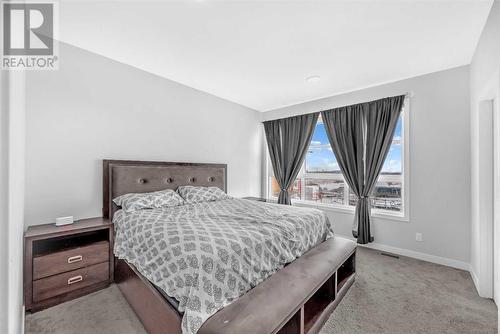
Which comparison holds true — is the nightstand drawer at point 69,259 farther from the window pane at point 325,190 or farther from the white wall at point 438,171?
the white wall at point 438,171

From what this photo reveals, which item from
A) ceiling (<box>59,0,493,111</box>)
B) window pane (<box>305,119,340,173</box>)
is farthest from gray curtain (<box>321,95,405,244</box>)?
ceiling (<box>59,0,493,111</box>)

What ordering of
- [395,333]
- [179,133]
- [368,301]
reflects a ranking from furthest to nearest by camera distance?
[179,133], [368,301], [395,333]

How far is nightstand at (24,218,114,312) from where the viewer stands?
187cm

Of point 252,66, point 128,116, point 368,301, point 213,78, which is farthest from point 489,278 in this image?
point 128,116

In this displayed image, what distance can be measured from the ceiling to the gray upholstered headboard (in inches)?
51.5

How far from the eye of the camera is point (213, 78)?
321cm

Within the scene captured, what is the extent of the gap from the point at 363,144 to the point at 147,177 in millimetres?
3219

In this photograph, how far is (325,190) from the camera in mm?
4102

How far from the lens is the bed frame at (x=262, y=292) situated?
1.21 metres

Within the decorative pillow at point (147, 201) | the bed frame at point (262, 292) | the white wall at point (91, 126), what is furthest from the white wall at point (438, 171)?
the white wall at point (91, 126)

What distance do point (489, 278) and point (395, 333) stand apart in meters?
1.27

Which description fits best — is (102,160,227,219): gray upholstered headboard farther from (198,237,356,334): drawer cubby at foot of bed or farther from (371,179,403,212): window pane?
(371,179,403,212): window pane

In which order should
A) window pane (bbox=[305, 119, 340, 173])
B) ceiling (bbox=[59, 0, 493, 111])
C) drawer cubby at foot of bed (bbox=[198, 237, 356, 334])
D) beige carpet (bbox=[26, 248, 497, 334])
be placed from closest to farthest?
1. drawer cubby at foot of bed (bbox=[198, 237, 356, 334])
2. beige carpet (bbox=[26, 248, 497, 334])
3. ceiling (bbox=[59, 0, 493, 111])
4. window pane (bbox=[305, 119, 340, 173])

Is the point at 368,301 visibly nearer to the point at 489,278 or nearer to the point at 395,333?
the point at 395,333
